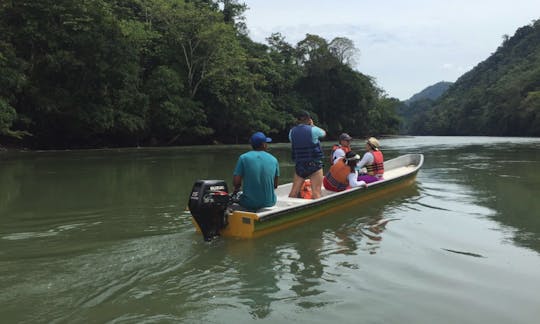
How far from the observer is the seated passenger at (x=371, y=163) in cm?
949

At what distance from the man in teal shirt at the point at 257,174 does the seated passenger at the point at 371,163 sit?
3442 mm

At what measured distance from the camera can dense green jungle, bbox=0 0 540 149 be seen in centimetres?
2664

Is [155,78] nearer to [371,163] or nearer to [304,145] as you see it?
[371,163]

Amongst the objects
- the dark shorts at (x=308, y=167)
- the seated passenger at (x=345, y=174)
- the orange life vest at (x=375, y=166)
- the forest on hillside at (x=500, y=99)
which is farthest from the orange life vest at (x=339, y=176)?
the forest on hillside at (x=500, y=99)

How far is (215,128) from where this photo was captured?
41.5m

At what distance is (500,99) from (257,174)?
84.6 m

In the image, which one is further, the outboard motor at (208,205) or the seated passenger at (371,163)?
the seated passenger at (371,163)

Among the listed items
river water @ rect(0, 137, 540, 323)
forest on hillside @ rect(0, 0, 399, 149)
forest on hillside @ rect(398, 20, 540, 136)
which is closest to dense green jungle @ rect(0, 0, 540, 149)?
forest on hillside @ rect(0, 0, 399, 149)

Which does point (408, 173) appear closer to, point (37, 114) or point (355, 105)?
point (37, 114)

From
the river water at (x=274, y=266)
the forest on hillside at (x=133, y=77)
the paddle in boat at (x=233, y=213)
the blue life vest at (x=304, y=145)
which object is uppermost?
the forest on hillside at (x=133, y=77)

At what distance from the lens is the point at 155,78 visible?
34.5m

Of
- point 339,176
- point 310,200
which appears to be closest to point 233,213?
point 310,200

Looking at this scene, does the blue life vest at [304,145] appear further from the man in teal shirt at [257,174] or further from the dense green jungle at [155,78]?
the dense green jungle at [155,78]

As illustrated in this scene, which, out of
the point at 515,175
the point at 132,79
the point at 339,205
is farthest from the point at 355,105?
the point at 339,205
